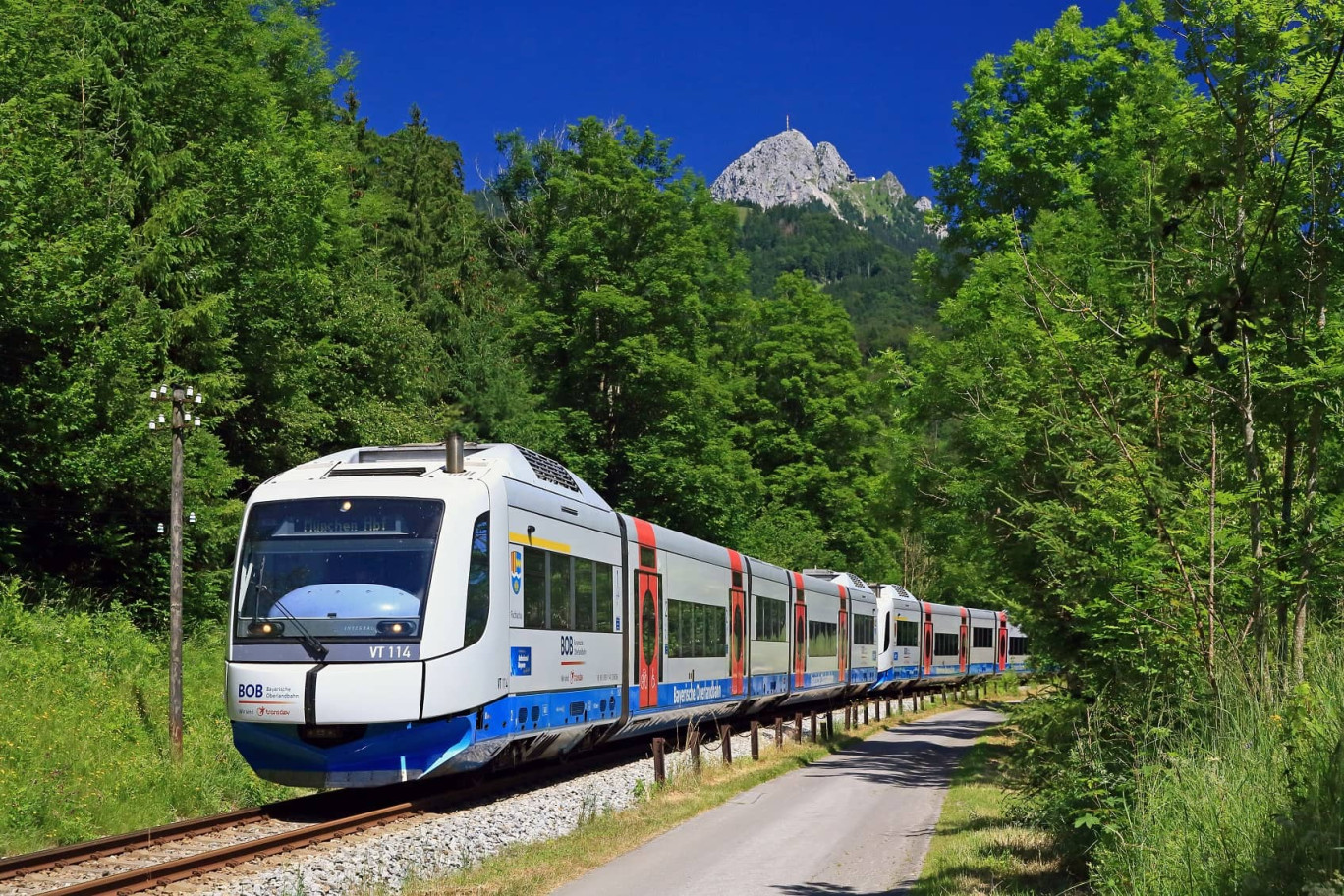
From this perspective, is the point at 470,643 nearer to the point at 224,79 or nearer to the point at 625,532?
the point at 625,532

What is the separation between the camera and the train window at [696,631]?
21.5m

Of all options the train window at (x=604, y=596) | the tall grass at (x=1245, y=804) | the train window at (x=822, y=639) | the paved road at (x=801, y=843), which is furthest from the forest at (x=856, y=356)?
the train window at (x=604, y=596)

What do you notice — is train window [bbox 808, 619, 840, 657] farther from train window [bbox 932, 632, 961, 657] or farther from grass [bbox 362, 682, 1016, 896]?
train window [bbox 932, 632, 961, 657]

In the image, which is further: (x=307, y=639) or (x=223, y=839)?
(x=307, y=639)

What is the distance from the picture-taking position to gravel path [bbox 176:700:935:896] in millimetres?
10016

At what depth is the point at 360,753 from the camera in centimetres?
1314

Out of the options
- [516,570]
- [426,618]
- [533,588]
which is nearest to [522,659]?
[533,588]

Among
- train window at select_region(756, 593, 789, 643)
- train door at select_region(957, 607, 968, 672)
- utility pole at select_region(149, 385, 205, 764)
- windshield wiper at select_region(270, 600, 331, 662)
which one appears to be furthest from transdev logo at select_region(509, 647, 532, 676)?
train door at select_region(957, 607, 968, 672)

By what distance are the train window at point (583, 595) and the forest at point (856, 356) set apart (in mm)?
5271

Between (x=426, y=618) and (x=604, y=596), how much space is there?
16.6 feet

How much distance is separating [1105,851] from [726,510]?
36855 millimetres

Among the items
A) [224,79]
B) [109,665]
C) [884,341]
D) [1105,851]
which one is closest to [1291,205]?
[1105,851]

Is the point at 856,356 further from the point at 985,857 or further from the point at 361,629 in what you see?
A: the point at 985,857

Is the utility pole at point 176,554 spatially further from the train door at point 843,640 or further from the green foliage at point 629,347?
the green foliage at point 629,347
